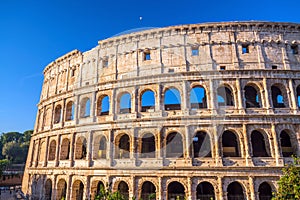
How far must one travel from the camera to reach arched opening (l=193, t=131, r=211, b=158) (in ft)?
52.7

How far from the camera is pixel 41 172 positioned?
20.6m

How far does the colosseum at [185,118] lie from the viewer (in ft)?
50.5

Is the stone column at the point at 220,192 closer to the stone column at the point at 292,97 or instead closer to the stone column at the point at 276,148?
the stone column at the point at 276,148

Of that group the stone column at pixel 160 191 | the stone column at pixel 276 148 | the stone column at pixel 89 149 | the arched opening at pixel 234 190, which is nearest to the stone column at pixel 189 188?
the stone column at pixel 160 191

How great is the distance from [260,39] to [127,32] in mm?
10888

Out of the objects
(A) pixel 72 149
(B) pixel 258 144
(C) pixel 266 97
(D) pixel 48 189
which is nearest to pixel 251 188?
(B) pixel 258 144

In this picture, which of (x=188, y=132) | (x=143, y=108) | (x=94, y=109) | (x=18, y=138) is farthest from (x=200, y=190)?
(x=18, y=138)

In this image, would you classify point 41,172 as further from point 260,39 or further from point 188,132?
point 260,39

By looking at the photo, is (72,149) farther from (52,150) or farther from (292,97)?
(292,97)

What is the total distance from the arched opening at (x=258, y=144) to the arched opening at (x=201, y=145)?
348cm

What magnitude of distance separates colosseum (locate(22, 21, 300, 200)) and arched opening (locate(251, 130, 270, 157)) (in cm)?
7

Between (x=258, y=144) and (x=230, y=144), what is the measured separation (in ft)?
6.64

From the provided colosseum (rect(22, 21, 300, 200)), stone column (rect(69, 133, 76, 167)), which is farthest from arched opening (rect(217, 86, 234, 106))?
stone column (rect(69, 133, 76, 167))

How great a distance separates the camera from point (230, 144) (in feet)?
55.7
